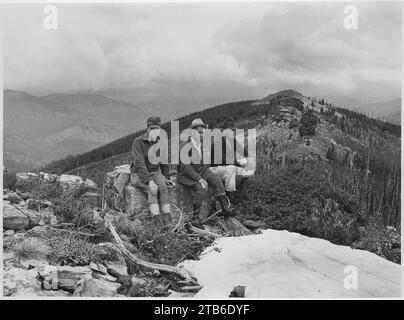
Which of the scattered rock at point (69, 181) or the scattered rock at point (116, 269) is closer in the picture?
the scattered rock at point (116, 269)

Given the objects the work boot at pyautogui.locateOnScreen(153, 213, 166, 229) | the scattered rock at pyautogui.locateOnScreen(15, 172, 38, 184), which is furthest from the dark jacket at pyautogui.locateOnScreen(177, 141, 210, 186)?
the scattered rock at pyautogui.locateOnScreen(15, 172, 38, 184)

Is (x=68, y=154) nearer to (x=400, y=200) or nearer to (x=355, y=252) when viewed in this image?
(x=355, y=252)

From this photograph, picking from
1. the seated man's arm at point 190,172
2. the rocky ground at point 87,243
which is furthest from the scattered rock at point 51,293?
the seated man's arm at point 190,172

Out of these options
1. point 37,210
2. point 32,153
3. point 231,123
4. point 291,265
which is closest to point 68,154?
point 32,153

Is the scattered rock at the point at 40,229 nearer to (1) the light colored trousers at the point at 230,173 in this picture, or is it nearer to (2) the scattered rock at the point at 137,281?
(2) the scattered rock at the point at 137,281

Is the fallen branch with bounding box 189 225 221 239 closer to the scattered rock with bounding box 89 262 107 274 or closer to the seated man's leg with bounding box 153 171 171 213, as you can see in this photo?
the seated man's leg with bounding box 153 171 171 213

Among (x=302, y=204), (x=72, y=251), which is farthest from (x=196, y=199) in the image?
(x=72, y=251)
